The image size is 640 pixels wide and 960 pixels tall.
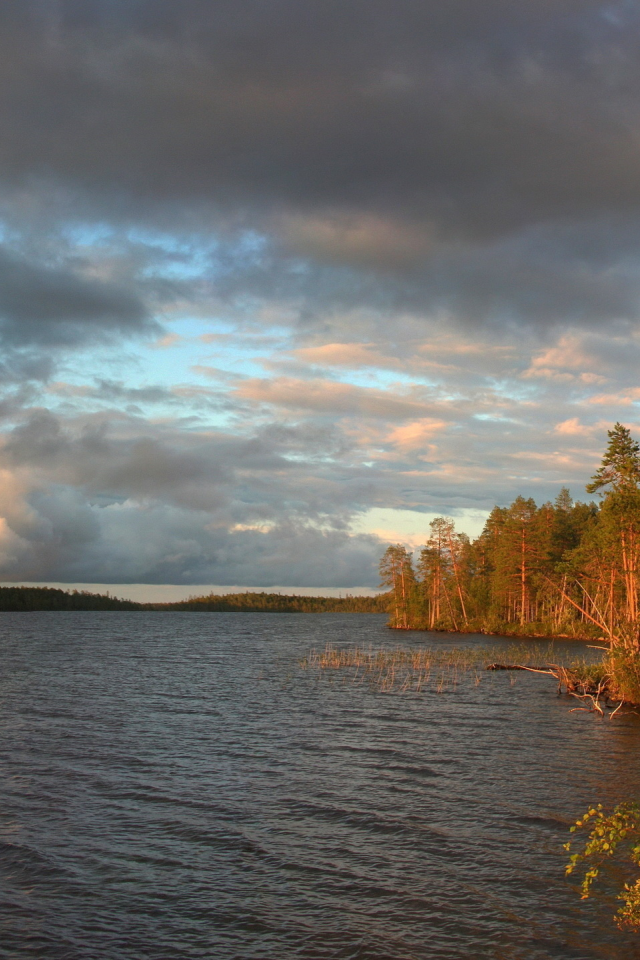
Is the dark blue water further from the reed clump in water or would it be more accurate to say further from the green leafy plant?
the reed clump in water

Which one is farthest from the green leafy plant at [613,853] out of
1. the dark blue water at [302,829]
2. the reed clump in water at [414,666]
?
the reed clump in water at [414,666]

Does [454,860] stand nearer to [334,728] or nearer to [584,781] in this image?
[584,781]

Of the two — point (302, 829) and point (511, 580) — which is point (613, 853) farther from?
point (511, 580)

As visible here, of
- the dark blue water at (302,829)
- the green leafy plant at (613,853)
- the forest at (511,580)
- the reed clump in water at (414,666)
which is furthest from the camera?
the forest at (511,580)

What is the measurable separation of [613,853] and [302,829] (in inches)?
308

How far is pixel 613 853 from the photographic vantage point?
17.3m

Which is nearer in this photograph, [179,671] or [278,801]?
[278,801]

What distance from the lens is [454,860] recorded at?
1683 centimetres

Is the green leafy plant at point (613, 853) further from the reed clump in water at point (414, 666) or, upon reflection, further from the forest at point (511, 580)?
the forest at point (511, 580)

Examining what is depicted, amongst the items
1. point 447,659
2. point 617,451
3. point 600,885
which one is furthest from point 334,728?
point 447,659

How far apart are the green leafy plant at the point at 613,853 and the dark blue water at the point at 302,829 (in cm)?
57

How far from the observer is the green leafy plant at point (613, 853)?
10.8 m

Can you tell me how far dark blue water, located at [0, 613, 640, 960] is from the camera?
43.5 ft

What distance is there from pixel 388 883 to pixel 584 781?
11300 mm
